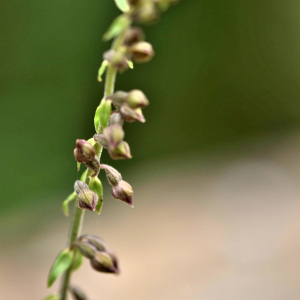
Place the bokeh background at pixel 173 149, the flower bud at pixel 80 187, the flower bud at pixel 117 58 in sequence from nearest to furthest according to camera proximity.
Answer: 1. the flower bud at pixel 117 58
2. the flower bud at pixel 80 187
3. the bokeh background at pixel 173 149

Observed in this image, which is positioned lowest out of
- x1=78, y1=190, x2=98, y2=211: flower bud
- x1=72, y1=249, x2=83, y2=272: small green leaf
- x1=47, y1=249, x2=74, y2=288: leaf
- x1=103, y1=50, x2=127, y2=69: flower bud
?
x1=47, y1=249, x2=74, y2=288: leaf

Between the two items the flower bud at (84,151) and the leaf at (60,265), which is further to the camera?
the leaf at (60,265)

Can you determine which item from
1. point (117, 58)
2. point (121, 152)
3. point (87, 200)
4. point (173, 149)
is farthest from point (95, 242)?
point (173, 149)

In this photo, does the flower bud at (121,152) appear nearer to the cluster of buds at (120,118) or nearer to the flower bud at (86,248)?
the cluster of buds at (120,118)

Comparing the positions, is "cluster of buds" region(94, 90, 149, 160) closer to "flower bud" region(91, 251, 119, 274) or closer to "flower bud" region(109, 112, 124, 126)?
"flower bud" region(109, 112, 124, 126)

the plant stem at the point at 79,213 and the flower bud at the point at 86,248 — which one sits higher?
the plant stem at the point at 79,213

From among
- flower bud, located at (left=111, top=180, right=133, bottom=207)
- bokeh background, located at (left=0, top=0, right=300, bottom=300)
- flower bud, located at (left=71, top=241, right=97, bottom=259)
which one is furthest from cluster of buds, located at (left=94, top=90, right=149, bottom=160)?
bokeh background, located at (left=0, top=0, right=300, bottom=300)

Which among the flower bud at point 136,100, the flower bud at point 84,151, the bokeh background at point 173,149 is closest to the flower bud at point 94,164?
the flower bud at point 84,151

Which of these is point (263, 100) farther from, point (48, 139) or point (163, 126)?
point (48, 139)

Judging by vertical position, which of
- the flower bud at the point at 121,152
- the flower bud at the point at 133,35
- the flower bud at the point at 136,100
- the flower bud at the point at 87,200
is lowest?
the flower bud at the point at 87,200
